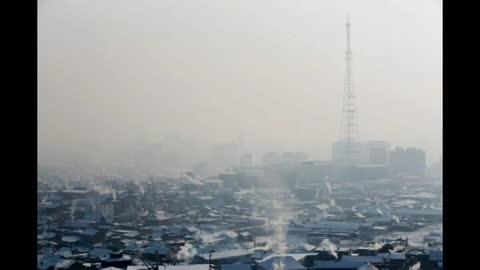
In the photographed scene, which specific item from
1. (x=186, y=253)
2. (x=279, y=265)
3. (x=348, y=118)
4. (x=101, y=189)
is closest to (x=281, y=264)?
(x=279, y=265)

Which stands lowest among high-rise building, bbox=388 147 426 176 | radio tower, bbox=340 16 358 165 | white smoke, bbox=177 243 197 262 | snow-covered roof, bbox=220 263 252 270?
snow-covered roof, bbox=220 263 252 270

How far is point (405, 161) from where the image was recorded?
179 cm

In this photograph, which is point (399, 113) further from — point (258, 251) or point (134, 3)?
point (134, 3)

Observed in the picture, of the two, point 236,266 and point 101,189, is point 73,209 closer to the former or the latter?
point 101,189

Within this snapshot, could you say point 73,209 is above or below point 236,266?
above

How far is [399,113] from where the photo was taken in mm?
1775

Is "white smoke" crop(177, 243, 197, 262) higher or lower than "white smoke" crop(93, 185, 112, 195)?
lower

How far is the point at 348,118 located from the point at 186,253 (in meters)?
0.74

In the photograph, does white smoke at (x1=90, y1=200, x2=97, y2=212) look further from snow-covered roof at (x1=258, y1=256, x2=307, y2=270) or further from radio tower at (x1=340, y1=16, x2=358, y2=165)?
radio tower at (x1=340, y1=16, x2=358, y2=165)

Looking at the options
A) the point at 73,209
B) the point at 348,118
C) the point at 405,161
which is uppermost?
the point at 348,118

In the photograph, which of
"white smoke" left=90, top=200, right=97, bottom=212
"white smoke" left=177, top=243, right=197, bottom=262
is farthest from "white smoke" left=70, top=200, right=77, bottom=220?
"white smoke" left=177, top=243, right=197, bottom=262

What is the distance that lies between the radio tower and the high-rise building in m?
0.14

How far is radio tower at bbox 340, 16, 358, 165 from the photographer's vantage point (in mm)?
1771
